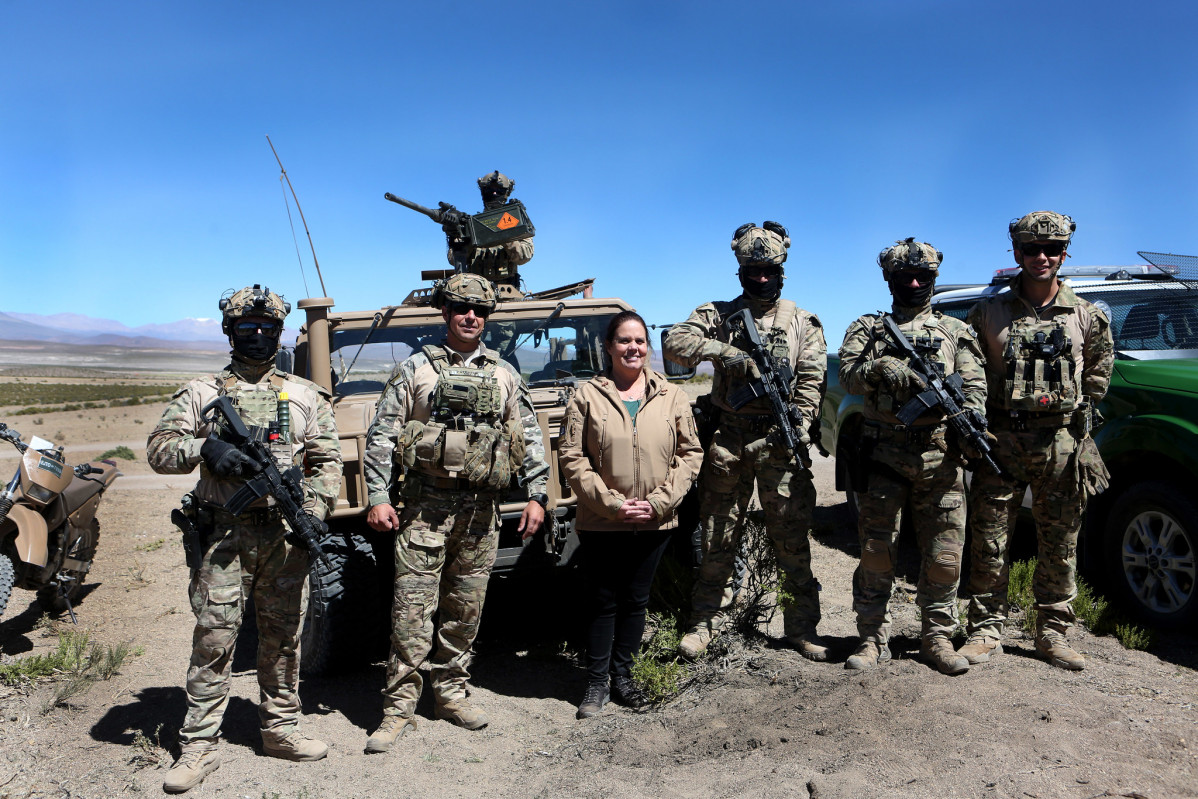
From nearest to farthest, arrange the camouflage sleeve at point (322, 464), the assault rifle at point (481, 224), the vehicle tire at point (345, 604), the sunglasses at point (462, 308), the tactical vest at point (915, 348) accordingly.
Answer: the camouflage sleeve at point (322, 464)
the sunglasses at point (462, 308)
the tactical vest at point (915, 348)
the vehicle tire at point (345, 604)
the assault rifle at point (481, 224)

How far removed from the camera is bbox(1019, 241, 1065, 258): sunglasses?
392 cm

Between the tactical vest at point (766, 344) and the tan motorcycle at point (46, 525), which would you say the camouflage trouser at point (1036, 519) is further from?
the tan motorcycle at point (46, 525)

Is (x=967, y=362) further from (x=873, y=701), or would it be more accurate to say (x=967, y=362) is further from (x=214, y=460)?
(x=214, y=460)

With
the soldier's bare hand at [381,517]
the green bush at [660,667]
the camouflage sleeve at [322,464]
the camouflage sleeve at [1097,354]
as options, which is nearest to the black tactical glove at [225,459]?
the camouflage sleeve at [322,464]

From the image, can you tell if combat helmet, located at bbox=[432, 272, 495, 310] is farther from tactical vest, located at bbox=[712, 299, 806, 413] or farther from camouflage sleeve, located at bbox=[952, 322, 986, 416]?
camouflage sleeve, located at bbox=[952, 322, 986, 416]

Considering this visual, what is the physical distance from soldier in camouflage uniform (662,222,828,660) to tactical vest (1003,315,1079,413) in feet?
2.80

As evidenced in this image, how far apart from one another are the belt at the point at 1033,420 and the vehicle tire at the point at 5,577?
5.28m

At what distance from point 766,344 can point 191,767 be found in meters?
3.00

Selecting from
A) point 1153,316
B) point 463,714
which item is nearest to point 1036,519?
point 1153,316

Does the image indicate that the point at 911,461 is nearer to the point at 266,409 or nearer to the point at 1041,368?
the point at 1041,368

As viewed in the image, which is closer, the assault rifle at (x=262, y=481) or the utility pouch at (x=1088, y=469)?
the assault rifle at (x=262, y=481)

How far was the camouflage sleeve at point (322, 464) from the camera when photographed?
355cm

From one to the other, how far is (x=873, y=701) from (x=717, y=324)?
1.86m

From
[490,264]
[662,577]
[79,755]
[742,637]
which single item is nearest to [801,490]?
[742,637]
